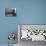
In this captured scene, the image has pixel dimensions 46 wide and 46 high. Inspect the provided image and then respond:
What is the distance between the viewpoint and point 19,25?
3.32m

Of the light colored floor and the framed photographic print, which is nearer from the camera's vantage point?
the light colored floor

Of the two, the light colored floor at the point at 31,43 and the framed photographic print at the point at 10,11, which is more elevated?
the framed photographic print at the point at 10,11

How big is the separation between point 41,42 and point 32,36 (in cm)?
27

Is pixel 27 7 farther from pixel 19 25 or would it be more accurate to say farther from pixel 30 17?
pixel 19 25

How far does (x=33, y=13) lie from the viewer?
340cm

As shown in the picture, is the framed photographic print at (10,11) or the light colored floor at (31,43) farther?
the framed photographic print at (10,11)

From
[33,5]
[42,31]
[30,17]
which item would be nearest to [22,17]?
[30,17]

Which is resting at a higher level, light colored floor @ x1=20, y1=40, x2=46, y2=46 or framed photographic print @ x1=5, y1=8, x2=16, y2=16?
framed photographic print @ x1=5, y1=8, x2=16, y2=16

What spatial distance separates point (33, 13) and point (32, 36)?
0.62 metres

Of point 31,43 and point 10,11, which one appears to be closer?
point 31,43

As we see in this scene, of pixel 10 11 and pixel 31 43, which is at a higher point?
pixel 10 11

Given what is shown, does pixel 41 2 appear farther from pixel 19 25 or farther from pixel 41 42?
pixel 41 42

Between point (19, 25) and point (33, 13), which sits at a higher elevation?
point (33, 13)

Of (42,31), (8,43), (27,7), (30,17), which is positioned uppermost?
(27,7)
